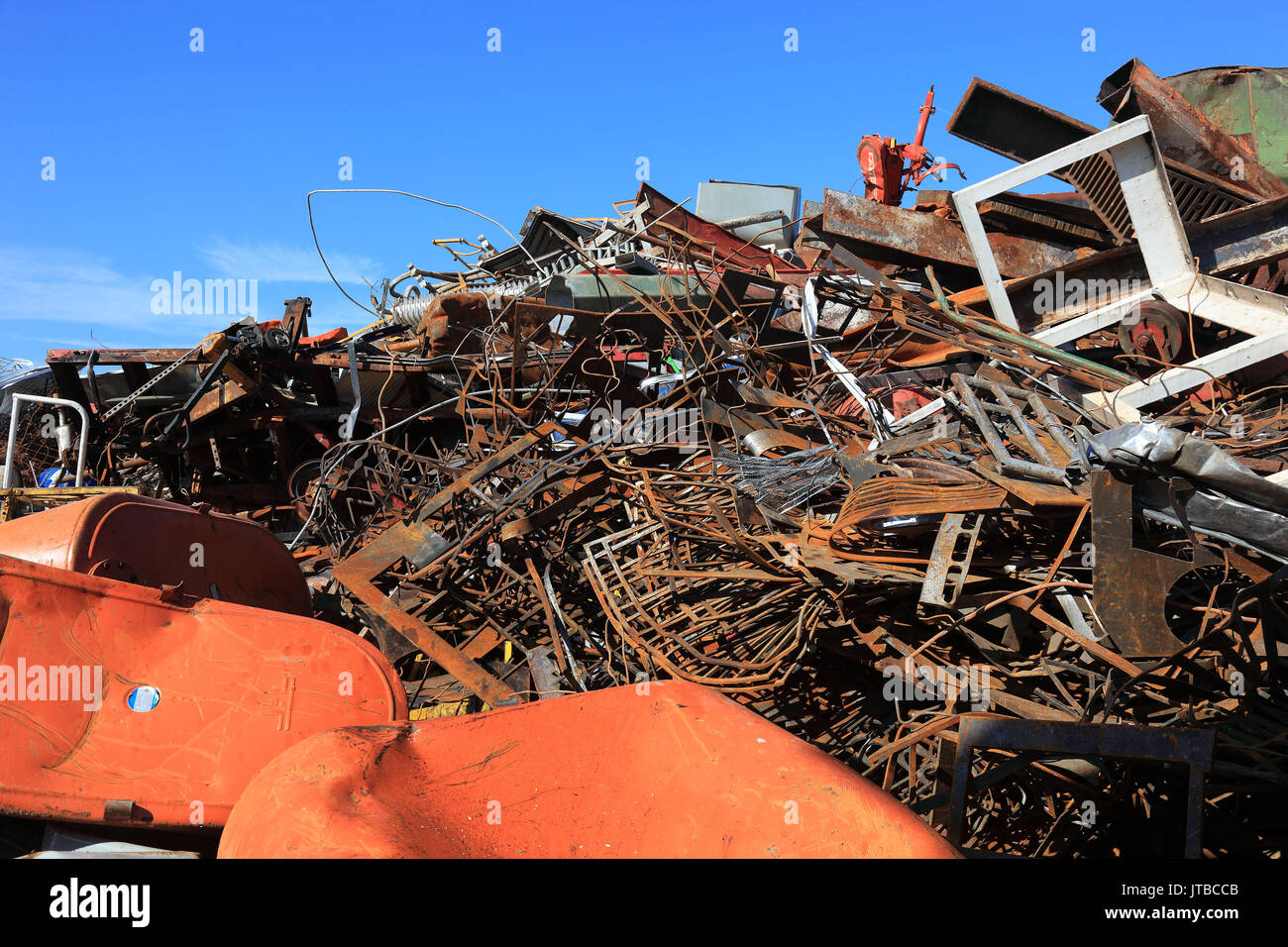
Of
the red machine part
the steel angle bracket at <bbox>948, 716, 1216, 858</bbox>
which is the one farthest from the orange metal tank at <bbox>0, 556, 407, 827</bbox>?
the red machine part

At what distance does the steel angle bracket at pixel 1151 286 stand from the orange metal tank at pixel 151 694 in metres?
3.71

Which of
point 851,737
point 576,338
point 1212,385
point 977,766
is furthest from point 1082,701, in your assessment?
point 576,338

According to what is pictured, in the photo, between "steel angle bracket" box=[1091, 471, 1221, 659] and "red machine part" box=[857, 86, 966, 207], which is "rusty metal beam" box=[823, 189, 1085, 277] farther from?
"steel angle bracket" box=[1091, 471, 1221, 659]

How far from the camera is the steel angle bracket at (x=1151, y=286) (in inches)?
169

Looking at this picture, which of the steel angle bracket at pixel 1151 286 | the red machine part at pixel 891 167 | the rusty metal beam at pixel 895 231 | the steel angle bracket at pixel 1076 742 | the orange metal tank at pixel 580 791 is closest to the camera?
the orange metal tank at pixel 580 791

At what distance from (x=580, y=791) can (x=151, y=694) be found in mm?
1368

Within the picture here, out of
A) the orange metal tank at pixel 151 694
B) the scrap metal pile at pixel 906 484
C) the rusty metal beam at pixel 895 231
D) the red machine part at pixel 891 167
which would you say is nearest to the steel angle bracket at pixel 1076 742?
the scrap metal pile at pixel 906 484

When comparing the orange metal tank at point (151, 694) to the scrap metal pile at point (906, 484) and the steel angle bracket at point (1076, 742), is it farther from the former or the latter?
the steel angle bracket at point (1076, 742)

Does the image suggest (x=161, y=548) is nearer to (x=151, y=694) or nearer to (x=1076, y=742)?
(x=151, y=694)

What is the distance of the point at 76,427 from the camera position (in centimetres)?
655

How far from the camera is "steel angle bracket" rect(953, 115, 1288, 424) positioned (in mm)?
4301

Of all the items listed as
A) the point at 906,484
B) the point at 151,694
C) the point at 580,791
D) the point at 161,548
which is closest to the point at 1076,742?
the point at 906,484
